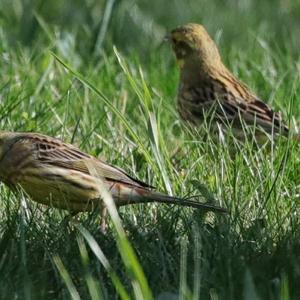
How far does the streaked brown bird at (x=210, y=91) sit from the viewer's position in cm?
697

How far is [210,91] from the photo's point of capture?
7.57 m

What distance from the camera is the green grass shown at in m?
4.58

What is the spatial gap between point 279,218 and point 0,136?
A: 148cm

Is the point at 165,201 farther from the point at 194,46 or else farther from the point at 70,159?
the point at 194,46

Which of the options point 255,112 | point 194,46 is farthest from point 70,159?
point 194,46

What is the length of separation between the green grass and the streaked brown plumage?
0.22 feet

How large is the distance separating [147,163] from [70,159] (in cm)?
40

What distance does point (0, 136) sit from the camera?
6102 millimetres

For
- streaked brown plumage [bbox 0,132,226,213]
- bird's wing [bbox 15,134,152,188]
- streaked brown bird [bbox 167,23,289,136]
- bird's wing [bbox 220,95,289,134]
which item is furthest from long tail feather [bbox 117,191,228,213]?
bird's wing [bbox 220,95,289,134]

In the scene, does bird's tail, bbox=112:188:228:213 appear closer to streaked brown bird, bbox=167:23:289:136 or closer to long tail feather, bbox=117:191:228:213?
long tail feather, bbox=117:191:228:213

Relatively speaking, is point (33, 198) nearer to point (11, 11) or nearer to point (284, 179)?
point (284, 179)

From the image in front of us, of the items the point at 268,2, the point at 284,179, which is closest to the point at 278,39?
the point at 268,2

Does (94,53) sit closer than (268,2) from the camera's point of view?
Yes

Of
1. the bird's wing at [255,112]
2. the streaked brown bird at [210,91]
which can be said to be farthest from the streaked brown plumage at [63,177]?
the bird's wing at [255,112]
